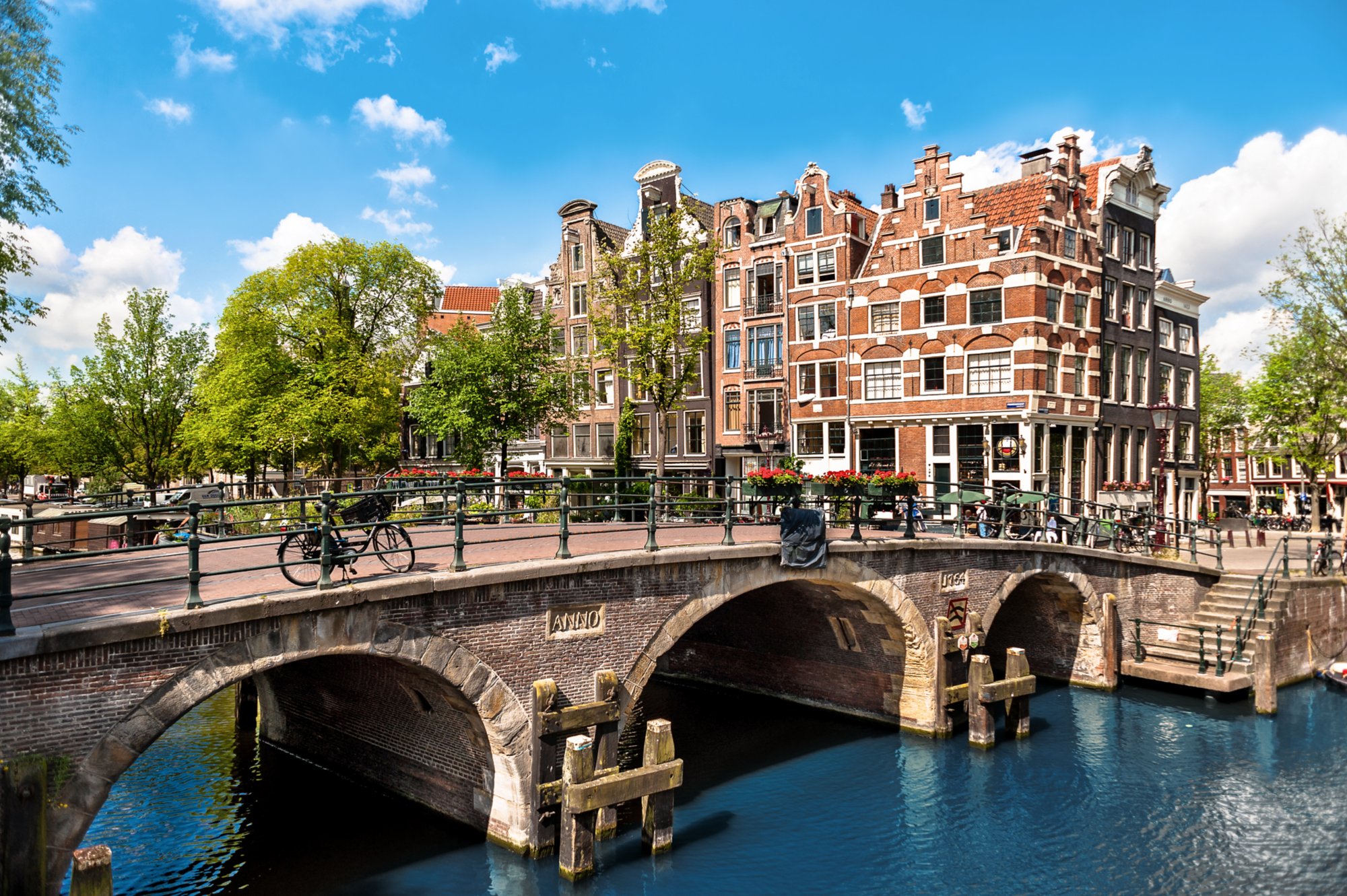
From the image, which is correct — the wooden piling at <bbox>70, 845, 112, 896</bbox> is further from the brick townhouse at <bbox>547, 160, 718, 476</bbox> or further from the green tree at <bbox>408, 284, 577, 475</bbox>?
the brick townhouse at <bbox>547, 160, 718, 476</bbox>

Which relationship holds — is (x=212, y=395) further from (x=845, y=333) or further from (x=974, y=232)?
(x=974, y=232)

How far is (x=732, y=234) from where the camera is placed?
123ft

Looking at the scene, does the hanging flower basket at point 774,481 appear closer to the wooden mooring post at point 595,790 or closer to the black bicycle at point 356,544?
the wooden mooring post at point 595,790

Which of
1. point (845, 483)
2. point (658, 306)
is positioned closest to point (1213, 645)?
point (845, 483)

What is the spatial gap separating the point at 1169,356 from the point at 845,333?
14.9 m

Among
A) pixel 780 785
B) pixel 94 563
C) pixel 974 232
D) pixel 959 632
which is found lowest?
pixel 780 785

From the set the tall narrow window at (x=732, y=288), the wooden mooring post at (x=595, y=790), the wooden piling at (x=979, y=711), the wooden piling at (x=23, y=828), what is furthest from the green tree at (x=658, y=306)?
the wooden piling at (x=23, y=828)

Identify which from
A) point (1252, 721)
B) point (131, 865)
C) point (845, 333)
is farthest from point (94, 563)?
point (845, 333)

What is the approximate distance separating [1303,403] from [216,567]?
134ft

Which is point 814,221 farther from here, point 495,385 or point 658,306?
point 495,385

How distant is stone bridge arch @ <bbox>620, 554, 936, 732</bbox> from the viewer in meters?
13.6

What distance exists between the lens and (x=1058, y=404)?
3055 centimetres

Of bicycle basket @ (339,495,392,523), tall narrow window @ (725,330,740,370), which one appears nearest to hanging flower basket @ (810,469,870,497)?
bicycle basket @ (339,495,392,523)

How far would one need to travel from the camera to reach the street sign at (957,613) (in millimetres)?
18156
